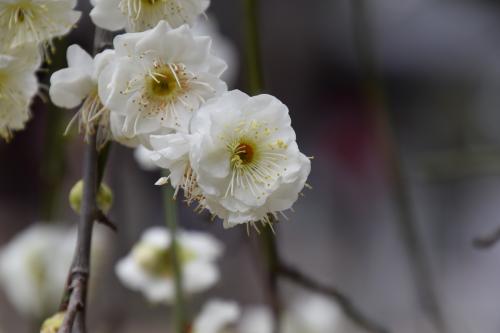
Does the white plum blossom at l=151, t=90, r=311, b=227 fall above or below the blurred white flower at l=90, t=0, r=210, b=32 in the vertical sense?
below

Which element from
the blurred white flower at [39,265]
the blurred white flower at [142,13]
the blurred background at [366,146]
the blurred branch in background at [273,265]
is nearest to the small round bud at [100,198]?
the blurred white flower at [142,13]

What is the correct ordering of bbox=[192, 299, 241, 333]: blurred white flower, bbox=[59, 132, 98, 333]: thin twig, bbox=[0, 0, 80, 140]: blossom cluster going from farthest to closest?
bbox=[192, 299, 241, 333]: blurred white flower → bbox=[0, 0, 80, 140]: blossom cluster → bbox=[59, 132, 98, 333]: thin twig

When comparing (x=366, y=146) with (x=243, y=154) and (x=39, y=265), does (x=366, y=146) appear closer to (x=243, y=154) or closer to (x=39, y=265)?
(x=39, y=265)

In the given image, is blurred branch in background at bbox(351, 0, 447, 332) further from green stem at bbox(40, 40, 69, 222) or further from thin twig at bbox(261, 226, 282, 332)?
green stem at bbox(40, 40, 69, 222)

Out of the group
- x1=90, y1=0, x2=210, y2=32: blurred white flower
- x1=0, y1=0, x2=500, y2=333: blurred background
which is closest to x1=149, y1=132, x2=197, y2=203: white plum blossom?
x1=90, y1=0, x2=210, y2=32: blurred white flower

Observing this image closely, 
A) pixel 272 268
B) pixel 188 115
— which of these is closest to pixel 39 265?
pixel 272 268

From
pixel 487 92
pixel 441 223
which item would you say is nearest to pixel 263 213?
pixel 487 92

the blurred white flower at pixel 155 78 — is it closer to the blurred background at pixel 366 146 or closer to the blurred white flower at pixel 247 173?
the blurred white flower at pixel 247 173
